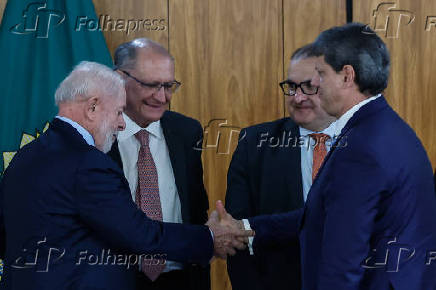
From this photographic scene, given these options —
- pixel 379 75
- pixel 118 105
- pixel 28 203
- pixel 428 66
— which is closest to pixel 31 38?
pixel 118 105

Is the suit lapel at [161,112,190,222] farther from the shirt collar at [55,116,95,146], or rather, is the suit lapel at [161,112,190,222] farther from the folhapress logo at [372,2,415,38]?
the folhapress logo at [372,2,415,38]

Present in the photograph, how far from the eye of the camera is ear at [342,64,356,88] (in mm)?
A: 2004

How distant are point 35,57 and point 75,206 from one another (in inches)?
60.4

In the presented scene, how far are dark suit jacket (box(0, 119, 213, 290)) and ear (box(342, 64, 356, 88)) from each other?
33.1 inches

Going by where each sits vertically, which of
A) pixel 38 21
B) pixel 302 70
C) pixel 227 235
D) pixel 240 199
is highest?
pixel 38 21

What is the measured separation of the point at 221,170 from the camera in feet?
12.8

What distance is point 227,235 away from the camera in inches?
111

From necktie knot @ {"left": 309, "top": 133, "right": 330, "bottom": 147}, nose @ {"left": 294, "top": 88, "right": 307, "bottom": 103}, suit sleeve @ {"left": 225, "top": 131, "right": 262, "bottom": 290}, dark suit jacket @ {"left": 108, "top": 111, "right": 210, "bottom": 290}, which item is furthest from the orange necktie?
dark suit jacket @ {"left": 108, "top": 111, "right": 210, "bottom": 290}

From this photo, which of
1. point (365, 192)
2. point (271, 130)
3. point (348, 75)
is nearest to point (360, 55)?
point (348, 75)

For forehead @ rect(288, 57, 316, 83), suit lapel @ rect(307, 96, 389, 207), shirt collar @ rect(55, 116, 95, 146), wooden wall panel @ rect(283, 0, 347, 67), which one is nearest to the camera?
suit lapel @ rect(307, 96, 389, 207)

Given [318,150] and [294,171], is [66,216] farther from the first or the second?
[318,150]

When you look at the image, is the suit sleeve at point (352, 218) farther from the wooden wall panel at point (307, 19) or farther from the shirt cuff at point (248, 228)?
the wooden wall panel at point (307, 19)

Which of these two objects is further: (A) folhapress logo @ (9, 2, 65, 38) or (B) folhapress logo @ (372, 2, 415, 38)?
(B) folhapress logo @ (372, 2, 415, 38)

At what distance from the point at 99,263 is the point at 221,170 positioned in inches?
70.7
